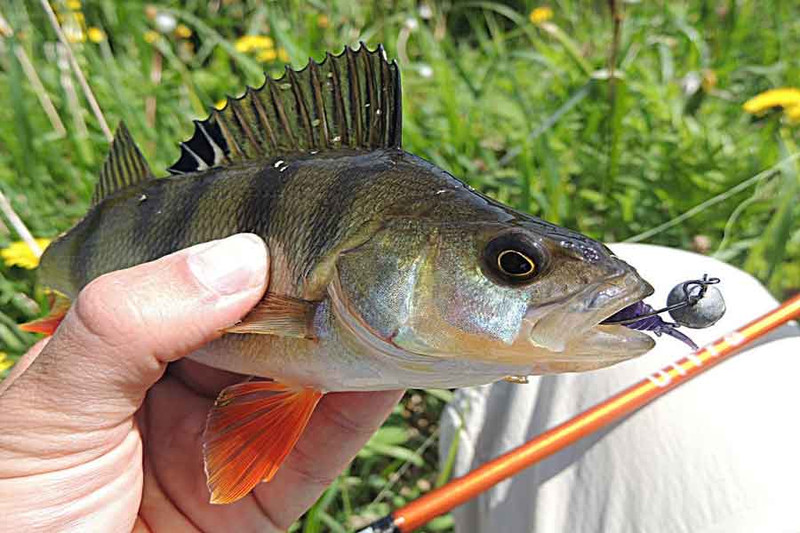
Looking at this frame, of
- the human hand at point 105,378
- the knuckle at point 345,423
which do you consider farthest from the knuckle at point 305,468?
the human hand at point 105,378

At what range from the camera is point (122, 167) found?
55.8 inches

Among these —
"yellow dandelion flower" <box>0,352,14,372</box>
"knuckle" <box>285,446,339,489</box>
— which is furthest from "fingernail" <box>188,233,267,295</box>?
"yellow dandelion flower" <box>0,352,14,372</box>

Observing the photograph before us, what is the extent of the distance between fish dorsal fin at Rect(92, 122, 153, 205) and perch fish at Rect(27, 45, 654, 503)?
0.20ft

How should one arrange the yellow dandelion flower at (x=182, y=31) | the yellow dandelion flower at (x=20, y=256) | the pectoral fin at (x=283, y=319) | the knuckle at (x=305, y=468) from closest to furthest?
the pectoral fin at (x=283, y=319) → the knuckle at (x=305, y=468) → the yellow dandelion flower at (x=20, y=256) → the yellow dandelion flower at (x=182, y=31)

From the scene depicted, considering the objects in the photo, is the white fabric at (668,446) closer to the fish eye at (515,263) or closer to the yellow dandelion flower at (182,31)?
the fish eye at (515,263)

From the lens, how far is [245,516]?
145 cm

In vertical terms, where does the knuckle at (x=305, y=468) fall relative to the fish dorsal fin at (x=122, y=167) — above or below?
below

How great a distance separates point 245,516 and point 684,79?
238cm

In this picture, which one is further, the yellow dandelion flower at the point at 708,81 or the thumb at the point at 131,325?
the yellow dandelion flower at the point at 708,81

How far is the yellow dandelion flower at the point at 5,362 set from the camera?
173cm

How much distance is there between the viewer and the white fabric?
3.99 ft

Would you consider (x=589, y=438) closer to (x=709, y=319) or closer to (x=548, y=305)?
(x=709, y=319)

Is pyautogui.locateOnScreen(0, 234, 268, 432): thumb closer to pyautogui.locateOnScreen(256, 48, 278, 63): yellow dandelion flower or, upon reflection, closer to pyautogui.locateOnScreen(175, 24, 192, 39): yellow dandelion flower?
pyautogui.locateOnScreen(256, 48, 278, 63): yellow dandelion flower

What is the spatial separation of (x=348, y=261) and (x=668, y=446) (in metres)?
0.78
